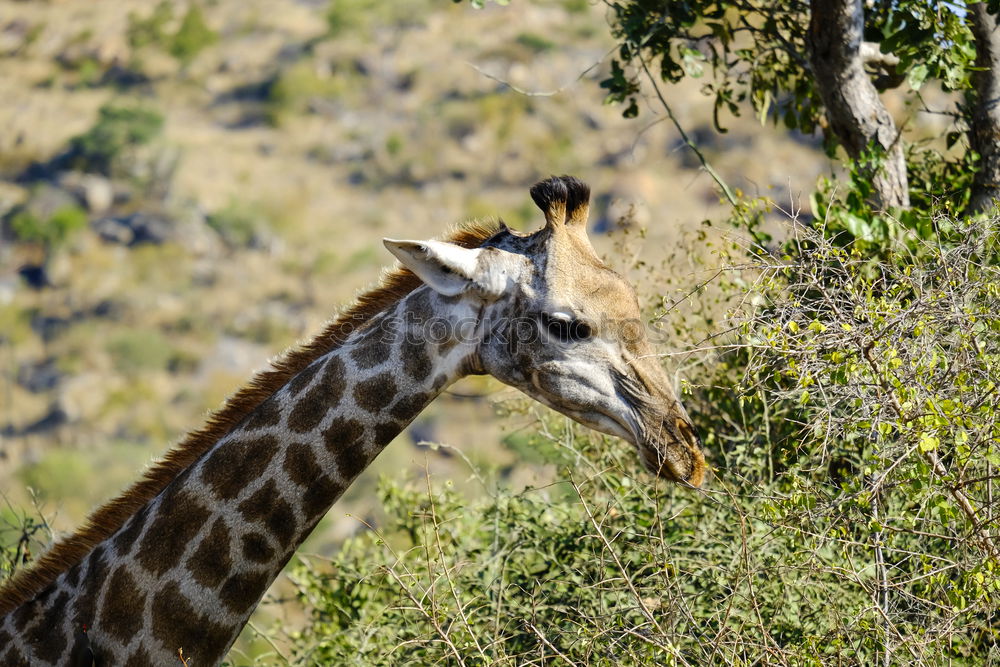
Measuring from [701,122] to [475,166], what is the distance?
10.8 metres

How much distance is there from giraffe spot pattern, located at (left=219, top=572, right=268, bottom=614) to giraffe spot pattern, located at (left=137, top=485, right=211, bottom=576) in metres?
0.22

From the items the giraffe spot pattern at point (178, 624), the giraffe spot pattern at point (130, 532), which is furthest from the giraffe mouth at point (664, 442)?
the giraffe spot pattern at point (130, 532)

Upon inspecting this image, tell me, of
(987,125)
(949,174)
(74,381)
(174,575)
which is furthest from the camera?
(74,381)

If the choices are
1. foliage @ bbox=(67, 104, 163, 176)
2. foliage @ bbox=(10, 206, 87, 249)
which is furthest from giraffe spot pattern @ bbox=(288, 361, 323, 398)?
foliage @ bbox=(67, 104, 163, 176)

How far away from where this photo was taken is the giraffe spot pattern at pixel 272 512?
405 centimetres

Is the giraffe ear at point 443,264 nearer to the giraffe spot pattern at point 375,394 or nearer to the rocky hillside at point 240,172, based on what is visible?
the giraffe spot pattern at point 375,394

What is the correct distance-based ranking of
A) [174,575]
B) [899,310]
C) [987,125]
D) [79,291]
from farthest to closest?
[79,291] < [987,125] < [174,575] < [899,310]

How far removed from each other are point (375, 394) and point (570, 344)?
80 cm

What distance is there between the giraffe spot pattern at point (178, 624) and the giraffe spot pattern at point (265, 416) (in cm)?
67

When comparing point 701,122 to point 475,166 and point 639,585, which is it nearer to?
point 475,166

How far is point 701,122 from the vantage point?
48.2m

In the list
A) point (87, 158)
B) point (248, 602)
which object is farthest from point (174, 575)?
point (87, 158)

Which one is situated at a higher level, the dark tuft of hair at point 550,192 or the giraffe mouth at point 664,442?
the dark tuft of hair at point 550,192

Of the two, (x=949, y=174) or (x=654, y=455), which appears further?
(x=949, y=174)
